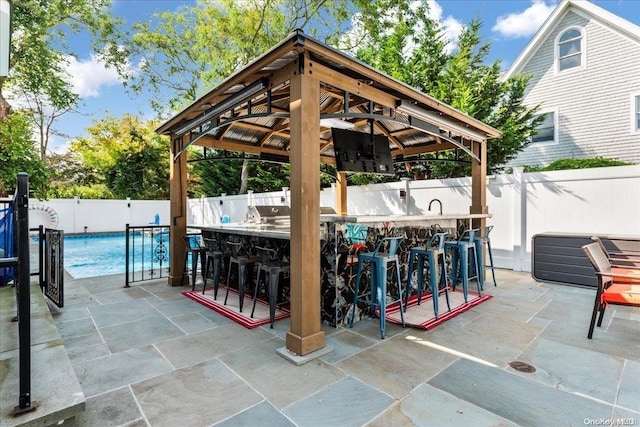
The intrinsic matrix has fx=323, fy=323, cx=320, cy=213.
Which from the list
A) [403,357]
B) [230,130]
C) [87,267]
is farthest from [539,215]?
[87,267]

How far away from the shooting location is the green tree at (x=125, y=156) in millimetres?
17672

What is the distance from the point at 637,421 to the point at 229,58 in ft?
47.8

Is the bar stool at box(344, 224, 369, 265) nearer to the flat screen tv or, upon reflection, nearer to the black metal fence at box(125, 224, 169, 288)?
the flat screen tv

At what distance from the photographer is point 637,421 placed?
192 centimetres

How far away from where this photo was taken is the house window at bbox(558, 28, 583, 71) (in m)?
9.32

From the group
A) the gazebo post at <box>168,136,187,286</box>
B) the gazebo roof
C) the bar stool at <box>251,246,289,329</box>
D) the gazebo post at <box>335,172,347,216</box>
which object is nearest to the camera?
the gazebo roof

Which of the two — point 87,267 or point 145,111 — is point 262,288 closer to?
point 87,267

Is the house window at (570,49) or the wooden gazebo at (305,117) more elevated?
the house window at (570,49)

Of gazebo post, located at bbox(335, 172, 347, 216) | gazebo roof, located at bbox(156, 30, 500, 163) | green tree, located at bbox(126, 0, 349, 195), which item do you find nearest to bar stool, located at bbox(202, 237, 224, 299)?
gazebo roof, located at bbox(156, 30, 500, 163)

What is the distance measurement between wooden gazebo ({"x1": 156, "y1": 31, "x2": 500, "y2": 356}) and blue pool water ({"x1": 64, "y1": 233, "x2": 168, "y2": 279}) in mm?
3216

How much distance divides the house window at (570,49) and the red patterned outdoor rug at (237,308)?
11.0 metres

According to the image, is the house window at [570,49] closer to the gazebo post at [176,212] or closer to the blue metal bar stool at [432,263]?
the blue metal bar stool at [432,263]

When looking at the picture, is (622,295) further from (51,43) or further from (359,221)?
(51,43)

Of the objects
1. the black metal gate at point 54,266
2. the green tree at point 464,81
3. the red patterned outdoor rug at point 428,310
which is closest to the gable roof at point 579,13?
the green tree at point 464,81
